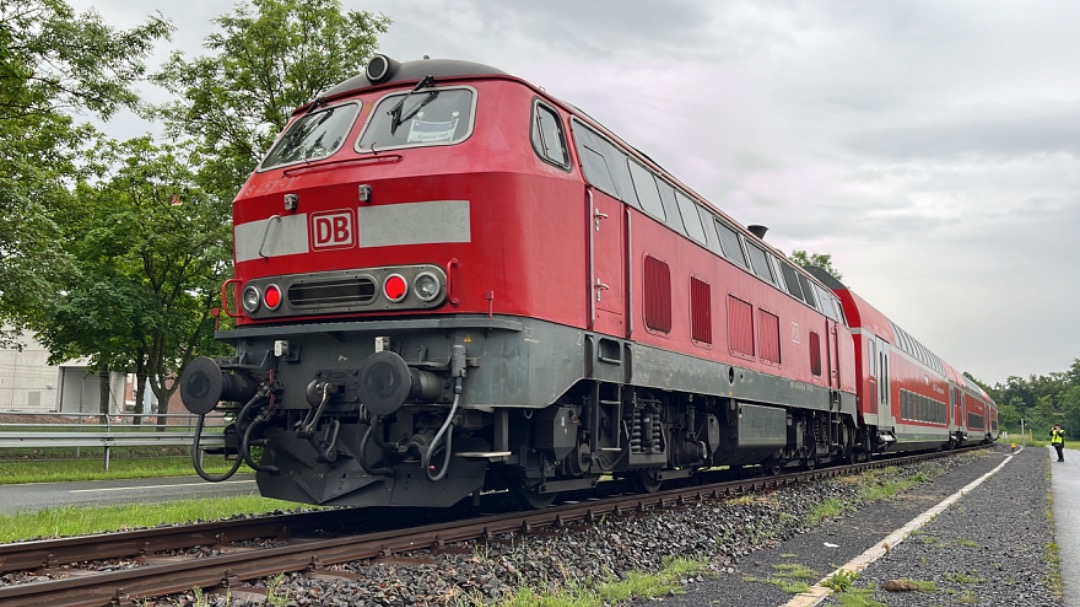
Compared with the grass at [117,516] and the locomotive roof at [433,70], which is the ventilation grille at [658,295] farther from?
the grass at [117,516]

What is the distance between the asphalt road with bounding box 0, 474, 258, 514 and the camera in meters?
10.8

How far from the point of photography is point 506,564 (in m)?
6.02

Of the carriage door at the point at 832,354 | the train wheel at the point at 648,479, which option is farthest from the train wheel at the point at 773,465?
the train wheel at the point at 648,479

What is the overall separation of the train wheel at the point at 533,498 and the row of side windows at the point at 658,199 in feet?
9.48

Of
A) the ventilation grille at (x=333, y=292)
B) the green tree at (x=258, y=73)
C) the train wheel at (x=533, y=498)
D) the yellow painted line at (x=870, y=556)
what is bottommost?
the yellow painted line at (x=870, y=556)

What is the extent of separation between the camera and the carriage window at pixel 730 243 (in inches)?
475

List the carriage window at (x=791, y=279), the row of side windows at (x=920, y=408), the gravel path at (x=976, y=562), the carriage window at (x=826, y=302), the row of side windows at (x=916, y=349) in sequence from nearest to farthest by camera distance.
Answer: the gravel path at (x=976, y=562), the carriage window at (x=791, y=279), the carriage window at (x=826, y=302), the row of side windows at (x=920, y=408), the row of side windows at (x=916, y=349)

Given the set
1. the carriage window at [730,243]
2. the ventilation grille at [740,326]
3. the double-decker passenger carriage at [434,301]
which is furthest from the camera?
the carriage window at [730,243]

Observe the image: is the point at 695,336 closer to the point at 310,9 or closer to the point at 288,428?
the point at 288,428

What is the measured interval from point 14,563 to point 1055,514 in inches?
460

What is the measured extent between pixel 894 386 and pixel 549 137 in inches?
747

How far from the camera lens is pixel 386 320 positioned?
6.66m

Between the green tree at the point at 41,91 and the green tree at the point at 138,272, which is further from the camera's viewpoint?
the green tree at the point at 138,272

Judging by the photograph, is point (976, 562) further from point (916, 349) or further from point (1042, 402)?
point (1042, 402)
